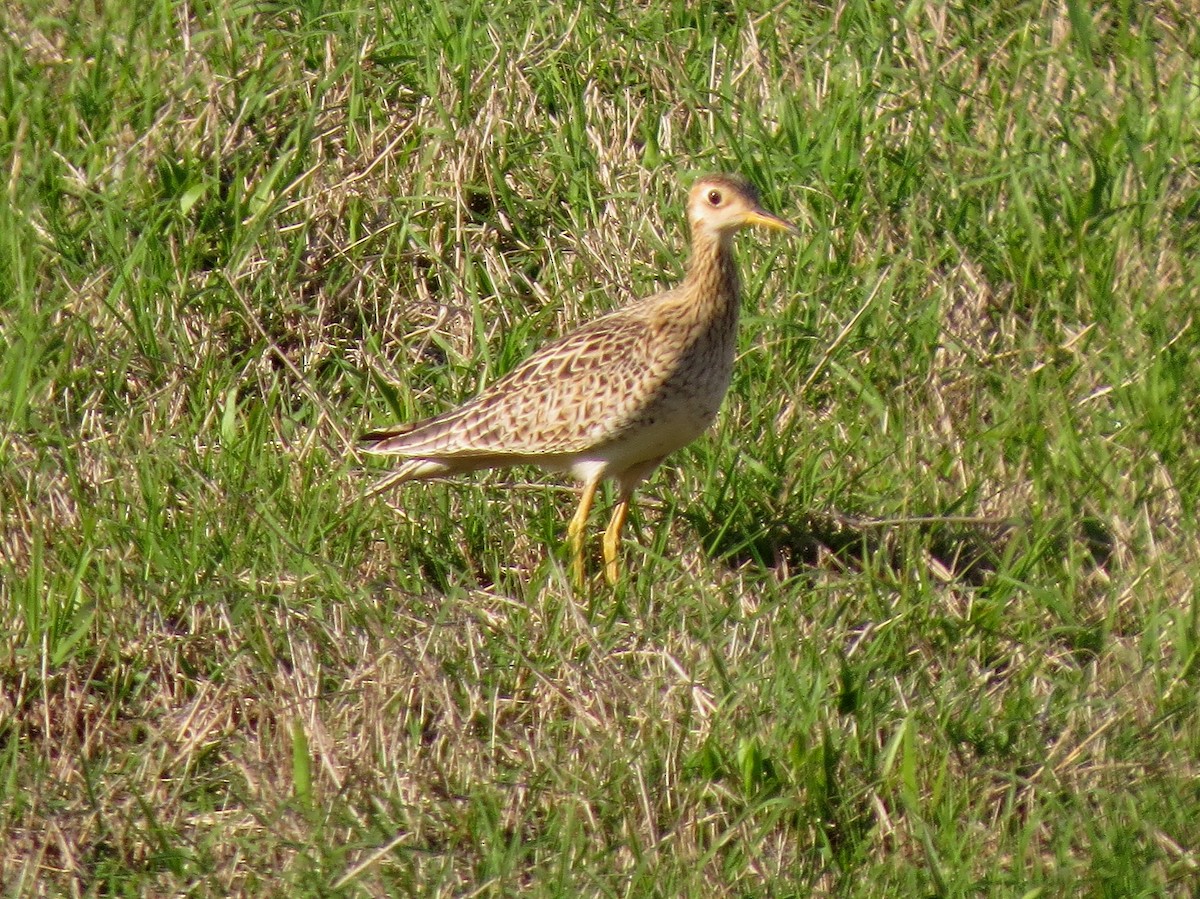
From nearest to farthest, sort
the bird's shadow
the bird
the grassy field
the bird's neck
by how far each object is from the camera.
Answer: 1. the grassy field
2. the bird's shadow
3. the bird
4. the bird's neck

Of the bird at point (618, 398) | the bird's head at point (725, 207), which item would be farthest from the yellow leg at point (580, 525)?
the bird's head at point (725, 207)

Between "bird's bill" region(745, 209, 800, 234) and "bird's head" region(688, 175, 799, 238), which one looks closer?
"bird's bill" region(745, 209, 800, 234)

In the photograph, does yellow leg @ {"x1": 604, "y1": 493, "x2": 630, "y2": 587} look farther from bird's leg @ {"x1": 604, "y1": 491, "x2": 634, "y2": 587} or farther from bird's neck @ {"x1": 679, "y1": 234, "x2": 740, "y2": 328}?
bird's neck @ {"x1": 679, "y1": 234, "x2": 740, "y2": 328}

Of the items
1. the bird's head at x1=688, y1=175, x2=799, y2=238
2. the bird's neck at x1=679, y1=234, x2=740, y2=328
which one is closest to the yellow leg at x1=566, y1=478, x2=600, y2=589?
the bird's neck at x1=679, y1=234, x2=740, y2=328

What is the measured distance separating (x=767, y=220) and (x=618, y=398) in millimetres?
789

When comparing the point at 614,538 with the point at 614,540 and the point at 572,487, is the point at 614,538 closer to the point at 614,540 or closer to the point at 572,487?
the point at 614,540

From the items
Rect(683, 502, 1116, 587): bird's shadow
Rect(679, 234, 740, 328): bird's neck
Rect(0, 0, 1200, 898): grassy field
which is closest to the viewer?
Rect(0, 0, 1200, 898): grassy field

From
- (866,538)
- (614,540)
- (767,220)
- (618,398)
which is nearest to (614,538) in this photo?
(614,540)

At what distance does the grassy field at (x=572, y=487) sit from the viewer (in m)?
5.00

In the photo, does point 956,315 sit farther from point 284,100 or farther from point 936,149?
point 284,100

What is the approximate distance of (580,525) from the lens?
643 centimetres

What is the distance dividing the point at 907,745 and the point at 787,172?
306cm

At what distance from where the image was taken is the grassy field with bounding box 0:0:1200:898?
500cm

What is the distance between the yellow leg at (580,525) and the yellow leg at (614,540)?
0.09 metres
